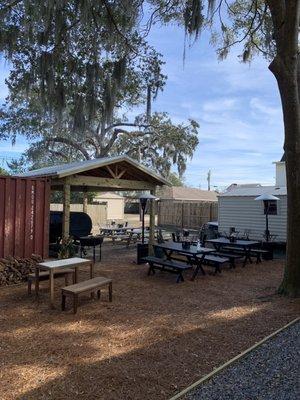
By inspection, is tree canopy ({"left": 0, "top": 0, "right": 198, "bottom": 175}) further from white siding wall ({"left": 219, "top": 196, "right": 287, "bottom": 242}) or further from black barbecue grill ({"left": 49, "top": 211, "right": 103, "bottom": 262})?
white siding wall ({"left": 219, "top": 196, "right": 287, "bottom": 242})

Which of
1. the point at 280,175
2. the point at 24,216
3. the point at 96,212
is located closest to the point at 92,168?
the point at 24,216

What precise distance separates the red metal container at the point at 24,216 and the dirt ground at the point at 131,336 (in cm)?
117

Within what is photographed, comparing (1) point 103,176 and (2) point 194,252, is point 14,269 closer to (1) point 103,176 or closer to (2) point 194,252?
(2) point 194,252

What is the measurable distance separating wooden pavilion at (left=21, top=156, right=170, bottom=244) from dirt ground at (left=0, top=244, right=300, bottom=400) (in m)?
3.04

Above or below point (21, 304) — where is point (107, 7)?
above

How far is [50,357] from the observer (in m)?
4.14

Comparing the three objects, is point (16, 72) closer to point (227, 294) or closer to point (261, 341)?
point (227, 294)

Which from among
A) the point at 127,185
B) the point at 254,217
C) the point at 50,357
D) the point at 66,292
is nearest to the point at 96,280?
the point at 66,292

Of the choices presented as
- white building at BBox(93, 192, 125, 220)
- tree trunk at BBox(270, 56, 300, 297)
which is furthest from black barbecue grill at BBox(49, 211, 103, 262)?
white building at BBox(93, 192, 125, 220)

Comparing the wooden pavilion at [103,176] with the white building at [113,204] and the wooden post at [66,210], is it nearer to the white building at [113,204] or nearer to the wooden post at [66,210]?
the wooden post at [66,210]

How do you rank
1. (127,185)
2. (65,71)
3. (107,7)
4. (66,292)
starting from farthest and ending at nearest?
(127,185), (65,71), (107,7), (66,292)

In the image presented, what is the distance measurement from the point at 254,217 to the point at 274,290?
9.30m

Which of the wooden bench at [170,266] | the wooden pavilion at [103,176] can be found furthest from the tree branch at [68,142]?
the wooden bench at [170,266]

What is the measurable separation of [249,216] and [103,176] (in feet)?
26.8
